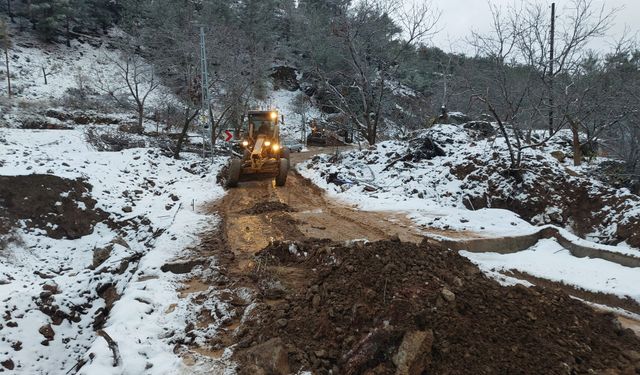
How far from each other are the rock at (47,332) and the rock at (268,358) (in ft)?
12.9

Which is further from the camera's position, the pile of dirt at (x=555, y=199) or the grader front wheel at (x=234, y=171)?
the grader front wheel at (x=234, y=171)

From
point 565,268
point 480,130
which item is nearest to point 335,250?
point 565,268

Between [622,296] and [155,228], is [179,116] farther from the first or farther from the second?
[622,296]

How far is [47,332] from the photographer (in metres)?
6.27

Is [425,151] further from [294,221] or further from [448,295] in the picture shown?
[448,295]

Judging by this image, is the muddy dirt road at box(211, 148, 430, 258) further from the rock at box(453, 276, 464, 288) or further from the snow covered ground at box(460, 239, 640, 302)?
the rock at box(453, 276, 464, 288)

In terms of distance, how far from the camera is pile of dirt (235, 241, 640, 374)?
364 centimetres

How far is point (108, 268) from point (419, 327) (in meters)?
6.34

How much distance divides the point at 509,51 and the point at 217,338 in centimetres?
1240

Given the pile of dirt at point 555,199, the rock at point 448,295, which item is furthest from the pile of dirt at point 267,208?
the rock at point 448,295

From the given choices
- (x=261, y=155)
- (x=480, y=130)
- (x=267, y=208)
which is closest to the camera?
(x=267, y=208)

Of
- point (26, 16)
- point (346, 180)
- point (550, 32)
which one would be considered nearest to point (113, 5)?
point (26, 16)

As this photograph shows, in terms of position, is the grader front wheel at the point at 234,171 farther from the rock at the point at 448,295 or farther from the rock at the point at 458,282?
the rock at the point at 448,295

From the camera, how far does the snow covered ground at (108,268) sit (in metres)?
4.91
